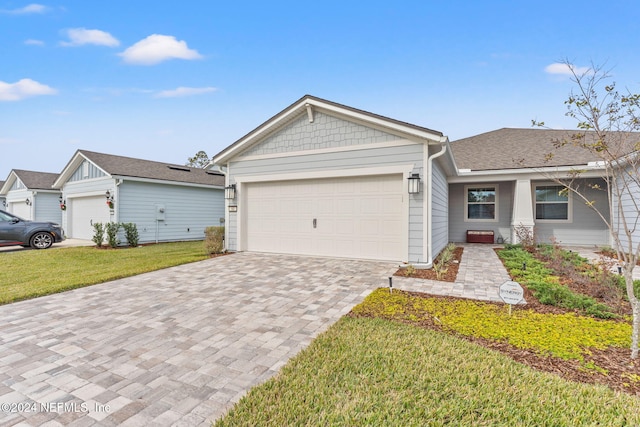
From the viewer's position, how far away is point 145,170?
13586mm

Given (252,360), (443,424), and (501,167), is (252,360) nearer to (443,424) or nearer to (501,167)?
(443,424)

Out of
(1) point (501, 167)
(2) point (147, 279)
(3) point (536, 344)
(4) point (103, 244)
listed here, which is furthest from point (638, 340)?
(4) point (103, 244)

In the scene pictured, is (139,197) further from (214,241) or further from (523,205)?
(523,205)

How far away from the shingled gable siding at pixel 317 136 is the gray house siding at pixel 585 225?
7.66 meters

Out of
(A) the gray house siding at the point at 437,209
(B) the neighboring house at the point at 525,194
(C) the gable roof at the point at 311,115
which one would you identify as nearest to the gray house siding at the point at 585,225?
(B) the neighboring house at the point at 525,194

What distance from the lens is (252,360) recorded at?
276 cm

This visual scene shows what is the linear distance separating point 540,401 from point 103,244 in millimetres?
14809

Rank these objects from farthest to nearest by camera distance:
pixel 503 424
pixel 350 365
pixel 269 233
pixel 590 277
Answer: pixel 269 233
pixel 590 277
pixel 350 365
pixel 503 424

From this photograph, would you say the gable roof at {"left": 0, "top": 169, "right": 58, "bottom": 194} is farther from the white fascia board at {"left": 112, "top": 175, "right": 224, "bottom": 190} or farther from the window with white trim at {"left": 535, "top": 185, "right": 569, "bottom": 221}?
the window with white trim at {"left": 535, "top": 185, "right": 569, "bottom": 221}

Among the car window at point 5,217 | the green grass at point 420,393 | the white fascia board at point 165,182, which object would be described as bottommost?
the green grass at point 420,393

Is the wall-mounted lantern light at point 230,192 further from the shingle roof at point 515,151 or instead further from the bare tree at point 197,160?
the bare tree at point 197,160

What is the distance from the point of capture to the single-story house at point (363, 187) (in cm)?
693

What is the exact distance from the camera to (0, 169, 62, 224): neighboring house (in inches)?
670

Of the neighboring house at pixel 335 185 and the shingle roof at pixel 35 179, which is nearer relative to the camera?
the neighboring house at pixel 335 185
